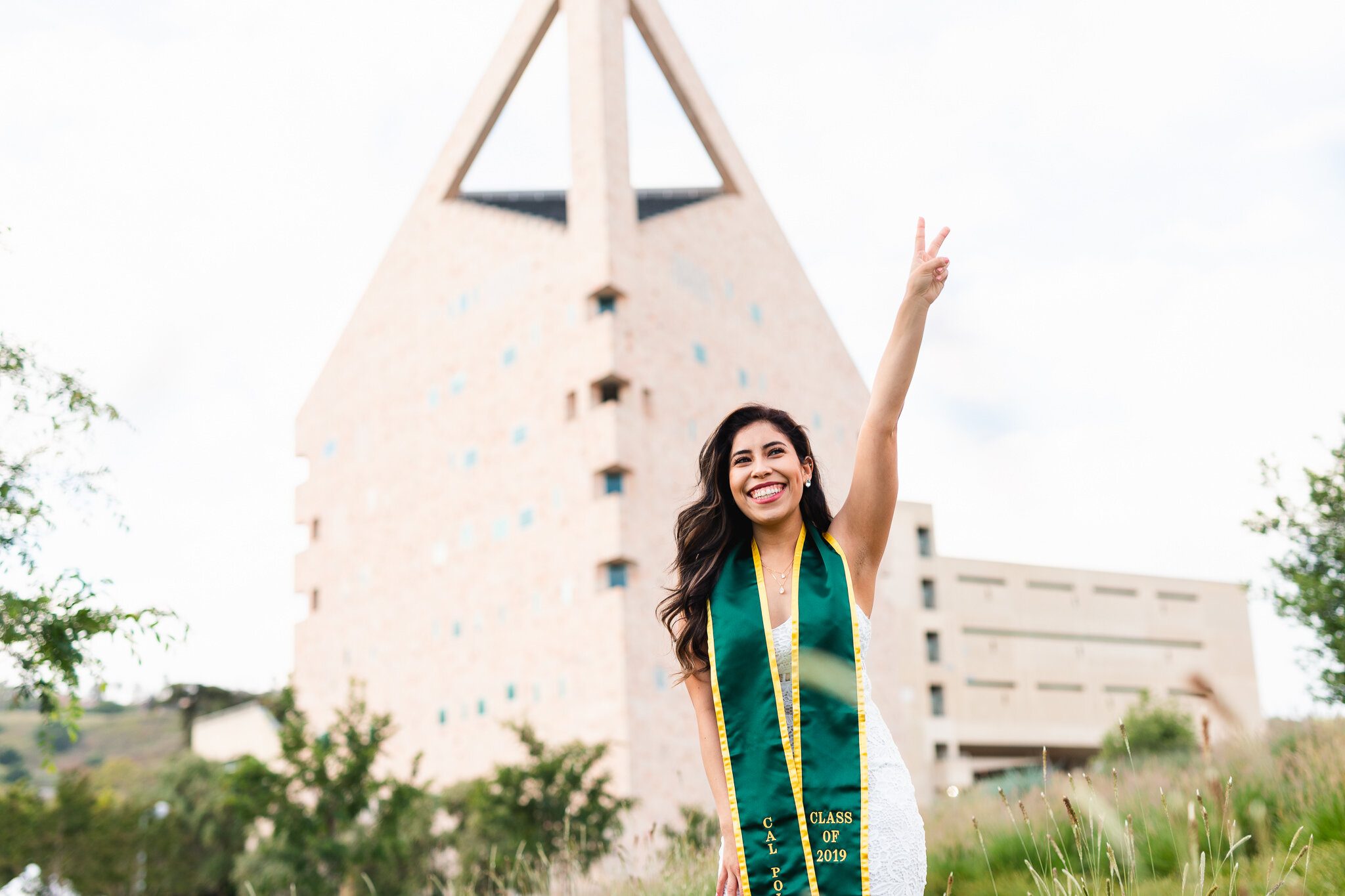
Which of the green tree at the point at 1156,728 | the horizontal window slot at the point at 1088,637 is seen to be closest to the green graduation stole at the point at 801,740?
the green tree at the point at 1156,728

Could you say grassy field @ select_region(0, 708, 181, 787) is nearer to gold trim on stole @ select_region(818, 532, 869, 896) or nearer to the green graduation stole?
the green graduation stole

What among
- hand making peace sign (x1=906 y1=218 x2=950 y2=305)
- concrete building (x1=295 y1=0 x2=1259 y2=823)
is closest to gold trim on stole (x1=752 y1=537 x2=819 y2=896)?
hand making peace sign (x1=906 y1=218 x2=950 y2=305)

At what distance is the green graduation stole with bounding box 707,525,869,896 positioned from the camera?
2.42 m

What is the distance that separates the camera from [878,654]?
34500 millimetres

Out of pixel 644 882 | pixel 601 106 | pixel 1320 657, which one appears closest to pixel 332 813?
pixel 644 882

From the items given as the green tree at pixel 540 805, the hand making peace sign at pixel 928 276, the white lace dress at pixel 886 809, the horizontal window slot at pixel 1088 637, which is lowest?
the green tree at pixel 540 805

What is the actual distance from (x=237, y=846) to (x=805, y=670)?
36.1 m

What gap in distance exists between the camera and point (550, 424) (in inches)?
1160

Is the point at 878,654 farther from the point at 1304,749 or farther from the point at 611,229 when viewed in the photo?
the point at 1304,749

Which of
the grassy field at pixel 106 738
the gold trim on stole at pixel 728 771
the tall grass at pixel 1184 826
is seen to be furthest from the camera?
the grassy field at pixel 106 738

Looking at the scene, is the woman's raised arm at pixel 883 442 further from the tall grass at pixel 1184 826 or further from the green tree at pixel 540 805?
the green tree at pixel 540 805

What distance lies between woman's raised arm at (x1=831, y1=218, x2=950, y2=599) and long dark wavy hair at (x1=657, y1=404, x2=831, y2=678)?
0.44 ft

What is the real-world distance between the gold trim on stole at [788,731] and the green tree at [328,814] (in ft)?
49.0

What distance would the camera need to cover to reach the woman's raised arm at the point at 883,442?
2.56 meters
